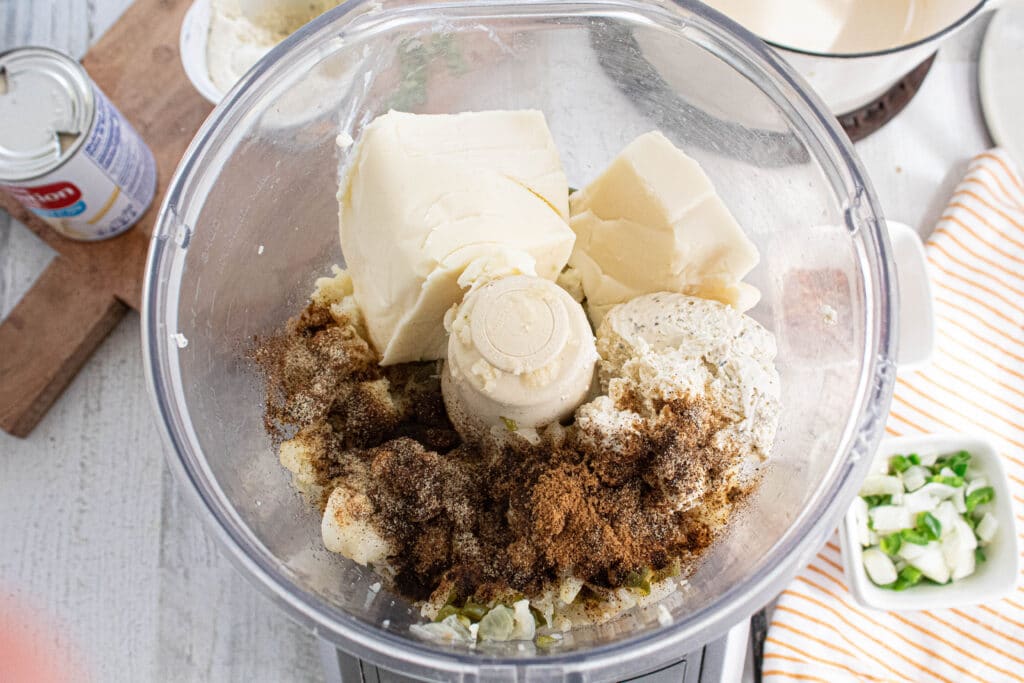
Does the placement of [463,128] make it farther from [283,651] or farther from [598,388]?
[283,651]

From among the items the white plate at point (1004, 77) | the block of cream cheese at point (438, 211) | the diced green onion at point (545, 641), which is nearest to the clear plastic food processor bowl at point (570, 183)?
the diced green onion at point (545, 641)

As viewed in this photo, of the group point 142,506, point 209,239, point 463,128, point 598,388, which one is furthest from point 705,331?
point 142,506

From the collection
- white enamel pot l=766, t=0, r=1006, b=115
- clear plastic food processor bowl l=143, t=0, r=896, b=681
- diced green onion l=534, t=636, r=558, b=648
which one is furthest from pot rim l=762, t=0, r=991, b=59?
diced green onion l=534, t=636, r=558, b=648

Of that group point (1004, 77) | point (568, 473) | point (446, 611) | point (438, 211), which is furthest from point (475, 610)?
point (1004, 77)

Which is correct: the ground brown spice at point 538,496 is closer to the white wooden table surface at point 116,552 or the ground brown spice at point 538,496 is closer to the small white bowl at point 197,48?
the white wooden table surface at point 116,552

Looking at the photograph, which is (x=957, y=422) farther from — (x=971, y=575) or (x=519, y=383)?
(x=519, y=383)
